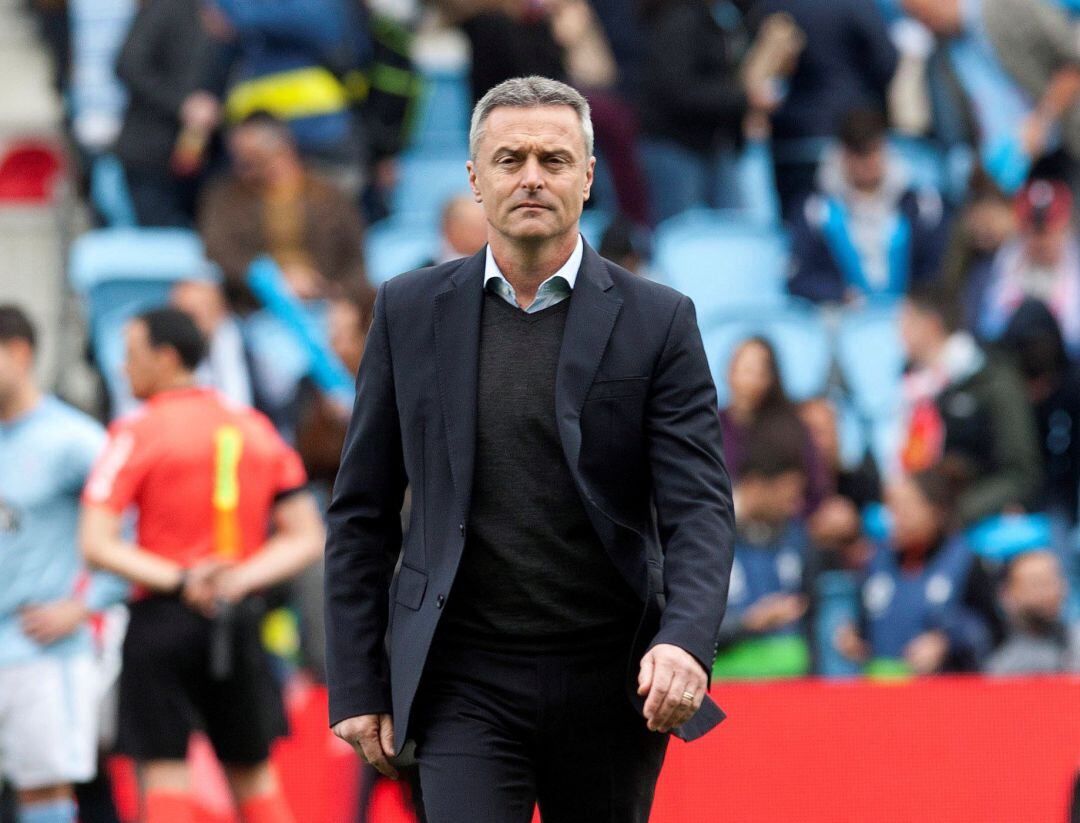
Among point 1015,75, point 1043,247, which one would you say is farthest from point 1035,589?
point 1015,75

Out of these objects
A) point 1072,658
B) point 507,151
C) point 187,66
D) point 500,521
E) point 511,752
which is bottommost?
point 1072,658

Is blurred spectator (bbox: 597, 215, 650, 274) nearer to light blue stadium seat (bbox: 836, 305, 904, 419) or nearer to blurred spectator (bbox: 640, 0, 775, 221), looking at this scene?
blurred spectator (bbox: 640, 0, 775, 221)

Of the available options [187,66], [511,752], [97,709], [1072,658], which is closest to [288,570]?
[97,709]

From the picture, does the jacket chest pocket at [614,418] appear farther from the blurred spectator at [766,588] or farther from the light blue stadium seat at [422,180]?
the light blue stadium seat at [422,180]

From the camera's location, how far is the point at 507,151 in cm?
394

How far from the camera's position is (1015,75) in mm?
12453

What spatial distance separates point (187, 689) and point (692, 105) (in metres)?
6.07

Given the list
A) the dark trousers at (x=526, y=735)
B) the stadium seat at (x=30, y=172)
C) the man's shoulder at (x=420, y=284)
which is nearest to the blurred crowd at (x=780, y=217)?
the stadium seat at (x=30, y=172)

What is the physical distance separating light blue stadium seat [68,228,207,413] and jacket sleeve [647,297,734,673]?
7.41m

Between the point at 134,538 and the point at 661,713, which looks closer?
the point at 661,713

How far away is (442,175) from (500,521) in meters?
8.57

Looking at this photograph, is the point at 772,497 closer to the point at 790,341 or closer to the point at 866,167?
the point at 790,341

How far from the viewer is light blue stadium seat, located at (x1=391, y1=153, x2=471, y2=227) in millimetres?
12289

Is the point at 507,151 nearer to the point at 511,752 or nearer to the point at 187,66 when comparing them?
the point at 511,752
